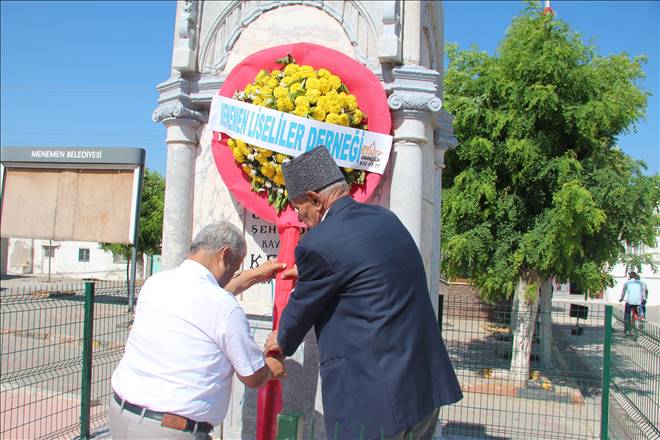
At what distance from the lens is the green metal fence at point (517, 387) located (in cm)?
648

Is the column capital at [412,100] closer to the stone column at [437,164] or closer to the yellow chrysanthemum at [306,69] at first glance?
the yellow chrysanthemum at [306,69]

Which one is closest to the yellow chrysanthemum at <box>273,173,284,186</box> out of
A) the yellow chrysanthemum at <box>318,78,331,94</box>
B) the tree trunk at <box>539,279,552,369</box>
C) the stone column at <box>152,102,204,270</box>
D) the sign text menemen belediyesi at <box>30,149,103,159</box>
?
the yellow chrysanthemum at <box>318,78,331,94</box>

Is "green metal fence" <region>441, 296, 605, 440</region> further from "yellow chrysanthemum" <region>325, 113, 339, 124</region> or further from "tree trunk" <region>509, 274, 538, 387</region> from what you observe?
"yellow chrysanthemum" <region>325, 113, 339, 124</region>

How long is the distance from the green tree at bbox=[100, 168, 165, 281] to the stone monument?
1817cm

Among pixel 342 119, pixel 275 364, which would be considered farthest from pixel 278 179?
pixel 275 364

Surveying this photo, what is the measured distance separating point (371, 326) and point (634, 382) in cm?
448

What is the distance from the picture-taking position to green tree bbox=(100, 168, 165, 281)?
22355 millimetres

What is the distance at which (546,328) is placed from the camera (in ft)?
29.2

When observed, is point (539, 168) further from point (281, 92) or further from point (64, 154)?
point (64, 154)

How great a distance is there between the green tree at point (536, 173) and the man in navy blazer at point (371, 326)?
6.83 m

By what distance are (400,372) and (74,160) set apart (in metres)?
6.25

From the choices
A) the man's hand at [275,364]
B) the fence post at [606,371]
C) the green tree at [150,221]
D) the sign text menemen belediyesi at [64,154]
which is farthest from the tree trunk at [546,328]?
the green tree at [150,221]

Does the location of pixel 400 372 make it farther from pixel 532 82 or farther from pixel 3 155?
pixel 532 82

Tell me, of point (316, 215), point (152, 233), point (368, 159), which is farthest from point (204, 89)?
point (152, 233)
